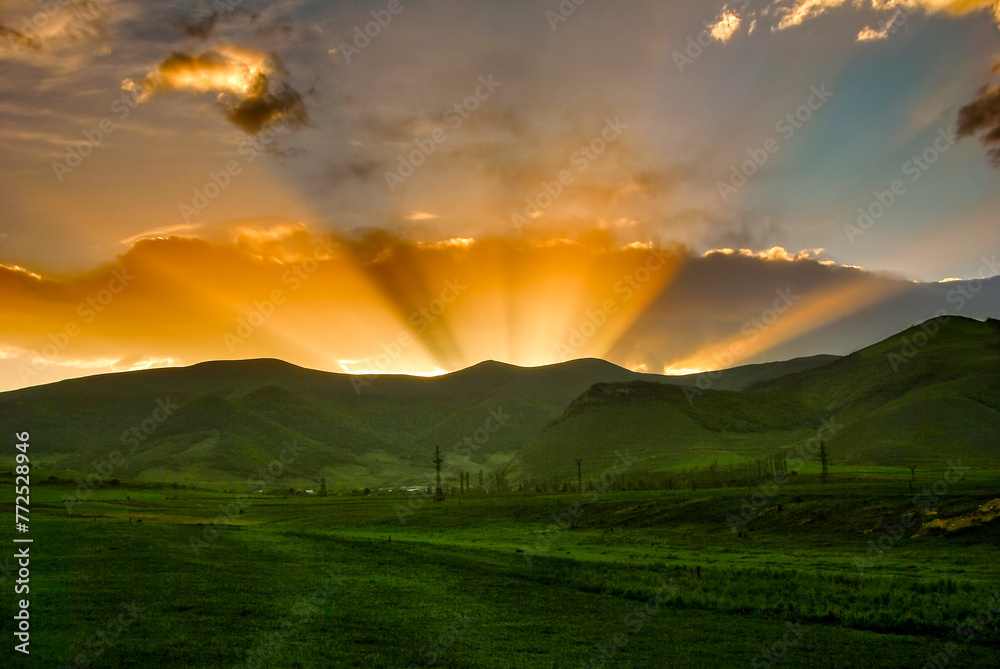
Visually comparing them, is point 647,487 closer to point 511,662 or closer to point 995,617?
point 995,617

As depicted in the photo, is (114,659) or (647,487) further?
(647,487)

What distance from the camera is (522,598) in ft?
125

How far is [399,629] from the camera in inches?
1138

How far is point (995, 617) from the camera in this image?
30703 mm

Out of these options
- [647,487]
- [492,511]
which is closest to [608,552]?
[492,511]

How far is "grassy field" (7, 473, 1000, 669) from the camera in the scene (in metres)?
25.2

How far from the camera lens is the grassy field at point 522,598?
25.2m

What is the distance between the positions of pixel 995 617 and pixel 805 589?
9.71 m

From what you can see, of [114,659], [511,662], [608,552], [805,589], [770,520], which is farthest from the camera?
[770,520]

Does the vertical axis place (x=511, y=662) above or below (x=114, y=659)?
below

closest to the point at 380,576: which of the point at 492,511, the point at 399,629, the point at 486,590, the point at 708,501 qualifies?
the point at 486,590

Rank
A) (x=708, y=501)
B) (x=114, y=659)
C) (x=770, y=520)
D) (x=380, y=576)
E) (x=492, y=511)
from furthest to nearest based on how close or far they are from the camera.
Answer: (x=492, y=511)
(x=708, y=501)
(x=770, y=520)
(x=380, y=576)
(x=114, y=659)

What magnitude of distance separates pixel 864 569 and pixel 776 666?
26.4m

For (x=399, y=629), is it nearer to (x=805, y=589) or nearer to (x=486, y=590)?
(x=486, y=590)
